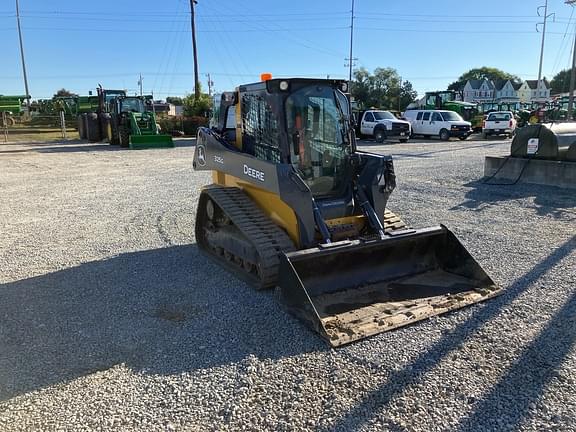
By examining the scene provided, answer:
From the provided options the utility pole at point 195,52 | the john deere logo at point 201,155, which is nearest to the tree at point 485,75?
the utility pole at point 195,52

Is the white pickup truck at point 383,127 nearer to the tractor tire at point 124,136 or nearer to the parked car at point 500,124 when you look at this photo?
the parked car at point 500,124

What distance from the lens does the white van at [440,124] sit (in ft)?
90.5

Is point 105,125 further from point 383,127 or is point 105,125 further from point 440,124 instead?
point 440,124

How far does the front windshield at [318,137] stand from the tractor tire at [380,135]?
2173cm

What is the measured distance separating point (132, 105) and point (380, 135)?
1355 cm

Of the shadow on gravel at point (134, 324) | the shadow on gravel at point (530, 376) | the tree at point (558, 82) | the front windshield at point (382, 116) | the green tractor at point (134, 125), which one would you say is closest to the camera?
the shadow on gravel at point (530, 376)

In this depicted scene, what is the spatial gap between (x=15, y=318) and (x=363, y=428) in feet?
11.7

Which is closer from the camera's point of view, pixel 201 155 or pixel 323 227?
pixel 323 227

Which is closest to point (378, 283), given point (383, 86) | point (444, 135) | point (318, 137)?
point (318, 137)

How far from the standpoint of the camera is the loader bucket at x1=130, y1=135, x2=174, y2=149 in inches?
915

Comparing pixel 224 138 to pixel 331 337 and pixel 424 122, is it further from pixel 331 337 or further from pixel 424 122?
pixel 424 122

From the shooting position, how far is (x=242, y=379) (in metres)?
3.58

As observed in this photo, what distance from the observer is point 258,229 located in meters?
5.34

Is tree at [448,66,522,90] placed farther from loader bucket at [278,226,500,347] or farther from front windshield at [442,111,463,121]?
loader bucket at [278,226,500,347]
